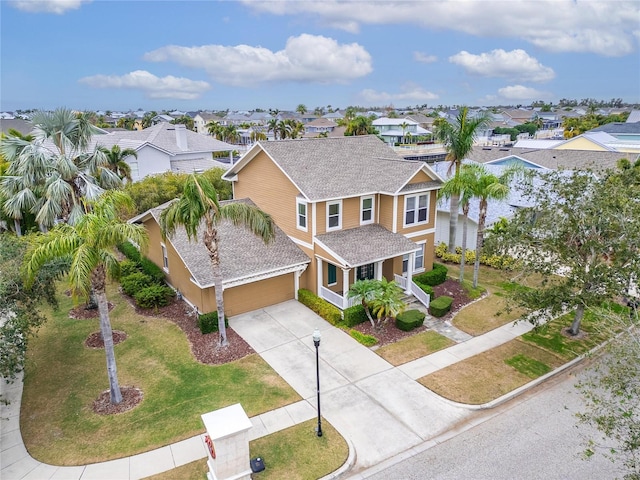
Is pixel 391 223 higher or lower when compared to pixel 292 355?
higher

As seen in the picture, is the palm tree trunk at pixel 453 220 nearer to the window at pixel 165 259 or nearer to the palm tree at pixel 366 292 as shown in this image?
the palm tree at pixel 366 292

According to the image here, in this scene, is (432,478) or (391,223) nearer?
(432,478)

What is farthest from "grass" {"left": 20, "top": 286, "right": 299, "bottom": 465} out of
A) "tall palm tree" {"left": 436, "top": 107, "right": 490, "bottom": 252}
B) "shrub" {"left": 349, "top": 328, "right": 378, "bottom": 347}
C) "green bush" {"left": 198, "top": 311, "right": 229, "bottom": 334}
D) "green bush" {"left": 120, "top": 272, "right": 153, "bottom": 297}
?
"tall palm tree" {"left": 436, "top": 107, "right": 490, "bottom": 252}

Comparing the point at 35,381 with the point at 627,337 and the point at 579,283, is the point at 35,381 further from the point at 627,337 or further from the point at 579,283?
the point at 579,283

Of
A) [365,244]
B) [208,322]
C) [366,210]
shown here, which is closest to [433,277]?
[365,244]

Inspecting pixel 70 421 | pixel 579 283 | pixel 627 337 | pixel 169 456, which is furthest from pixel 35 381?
pixel 579 283

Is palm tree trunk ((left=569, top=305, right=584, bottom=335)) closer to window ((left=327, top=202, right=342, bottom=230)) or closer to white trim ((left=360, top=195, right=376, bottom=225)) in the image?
white trim ((left=360, top=195, right=376, bottom=225))
